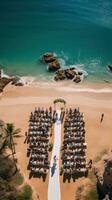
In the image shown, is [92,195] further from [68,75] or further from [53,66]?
[53,66]

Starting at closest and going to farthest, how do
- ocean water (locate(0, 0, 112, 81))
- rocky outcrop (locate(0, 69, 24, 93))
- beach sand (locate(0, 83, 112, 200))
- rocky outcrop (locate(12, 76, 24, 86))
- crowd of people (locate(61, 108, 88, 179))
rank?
crowd of people (locate(61, 108, 88, 179)) < beach sand (locate(0, 83, 112, 200)) < rocky outcrop (locate(0, 69, 24, 93)) < rocky outcrop (locate(12, 76, 24, 86)) < ocean water (locate(0, 0, 112, 81))

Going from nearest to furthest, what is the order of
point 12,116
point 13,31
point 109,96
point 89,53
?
point 12,116 → point 109,96 → point 89,53 → point 13,31

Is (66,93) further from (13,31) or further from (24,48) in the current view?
(13,31)

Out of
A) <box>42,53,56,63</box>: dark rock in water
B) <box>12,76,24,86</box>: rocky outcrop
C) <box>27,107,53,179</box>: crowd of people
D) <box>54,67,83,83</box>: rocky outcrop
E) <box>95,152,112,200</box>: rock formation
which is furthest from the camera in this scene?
<box>42,53,56,63</box>: dark rock in water

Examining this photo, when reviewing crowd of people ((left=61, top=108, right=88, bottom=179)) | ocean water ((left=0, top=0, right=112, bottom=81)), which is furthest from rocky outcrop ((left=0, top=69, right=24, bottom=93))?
crowd of people ((left=61, top=108, right=88, bottom=179))

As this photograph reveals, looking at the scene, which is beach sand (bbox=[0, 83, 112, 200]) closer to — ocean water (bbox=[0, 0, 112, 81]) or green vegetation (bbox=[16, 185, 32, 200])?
green vegetation (bbox=[16, 185, 32, 200])

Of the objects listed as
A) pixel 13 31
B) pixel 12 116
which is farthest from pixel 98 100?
pixel 13 31
